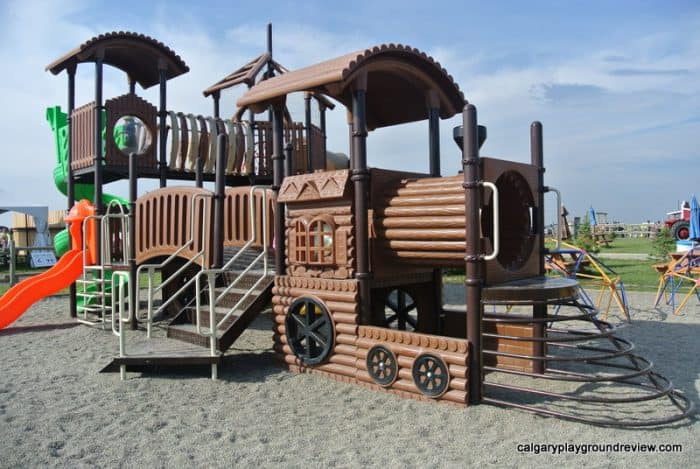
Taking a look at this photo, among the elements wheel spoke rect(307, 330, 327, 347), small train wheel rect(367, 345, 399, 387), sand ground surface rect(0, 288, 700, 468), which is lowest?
sand ground surface rect(0, 288, 700, 468)

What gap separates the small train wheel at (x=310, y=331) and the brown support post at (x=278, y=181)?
0.69 meters

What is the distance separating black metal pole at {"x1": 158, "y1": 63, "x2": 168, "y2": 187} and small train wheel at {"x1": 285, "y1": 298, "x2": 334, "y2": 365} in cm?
730

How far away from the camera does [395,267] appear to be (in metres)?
7.00

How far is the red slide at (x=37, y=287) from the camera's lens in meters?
11.1

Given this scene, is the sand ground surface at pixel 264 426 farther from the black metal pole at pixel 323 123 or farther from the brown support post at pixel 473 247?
the black metal pole at pixel 323 123

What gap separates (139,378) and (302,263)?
8.29 ft

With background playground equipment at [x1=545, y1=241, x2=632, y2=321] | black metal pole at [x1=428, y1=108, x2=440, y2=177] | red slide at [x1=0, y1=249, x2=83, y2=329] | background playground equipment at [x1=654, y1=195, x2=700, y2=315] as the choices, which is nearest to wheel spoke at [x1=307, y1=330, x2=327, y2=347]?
black metal pole at [x1=428, y1=108, x2=440, y2=177]

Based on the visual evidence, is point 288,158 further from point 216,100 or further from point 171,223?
point 216,100

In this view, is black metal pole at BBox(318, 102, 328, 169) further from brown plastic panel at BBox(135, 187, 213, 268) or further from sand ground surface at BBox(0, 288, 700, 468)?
sand ground surface at BBox(0, 288, 700, 468)

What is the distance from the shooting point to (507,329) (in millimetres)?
7223

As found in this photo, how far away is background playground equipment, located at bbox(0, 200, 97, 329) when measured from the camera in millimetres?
11195

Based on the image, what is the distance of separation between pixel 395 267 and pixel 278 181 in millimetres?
2082

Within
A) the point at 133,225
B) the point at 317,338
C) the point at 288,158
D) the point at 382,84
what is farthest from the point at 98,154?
the point at 317,338

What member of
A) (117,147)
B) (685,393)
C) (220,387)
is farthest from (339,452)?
(117,147)
